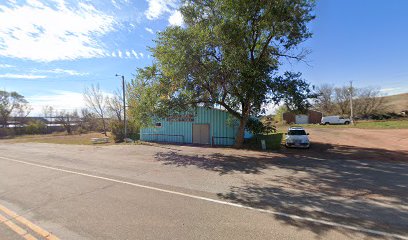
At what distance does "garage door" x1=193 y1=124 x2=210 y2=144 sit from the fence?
1545 millimetres

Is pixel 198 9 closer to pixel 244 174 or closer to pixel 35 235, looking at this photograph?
pixel 244 174

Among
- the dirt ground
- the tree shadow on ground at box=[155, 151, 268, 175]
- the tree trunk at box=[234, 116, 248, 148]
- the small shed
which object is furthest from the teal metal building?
the small shed

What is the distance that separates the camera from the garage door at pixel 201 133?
21483 mm

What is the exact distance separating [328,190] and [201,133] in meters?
15.2

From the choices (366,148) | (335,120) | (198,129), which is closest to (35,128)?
(198,129)

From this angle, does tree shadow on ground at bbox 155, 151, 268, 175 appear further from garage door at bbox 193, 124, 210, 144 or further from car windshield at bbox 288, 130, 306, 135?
garage door at bbox 193, 124, 210, 144

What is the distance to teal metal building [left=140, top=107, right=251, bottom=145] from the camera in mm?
20472

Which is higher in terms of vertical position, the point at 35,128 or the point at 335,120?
the point at 335,120

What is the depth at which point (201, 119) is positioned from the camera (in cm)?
2194

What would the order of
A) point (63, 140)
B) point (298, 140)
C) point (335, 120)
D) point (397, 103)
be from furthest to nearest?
point (397, 103), point (335, 120), point (63, 140), point (298, 140)

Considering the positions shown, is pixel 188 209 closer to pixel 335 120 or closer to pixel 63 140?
pixel 63 140

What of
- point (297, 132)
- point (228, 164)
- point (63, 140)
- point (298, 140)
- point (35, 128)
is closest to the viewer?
point (228, 164)

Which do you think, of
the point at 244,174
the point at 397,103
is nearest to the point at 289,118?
the point at 397,103

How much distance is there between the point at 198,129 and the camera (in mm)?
22125
